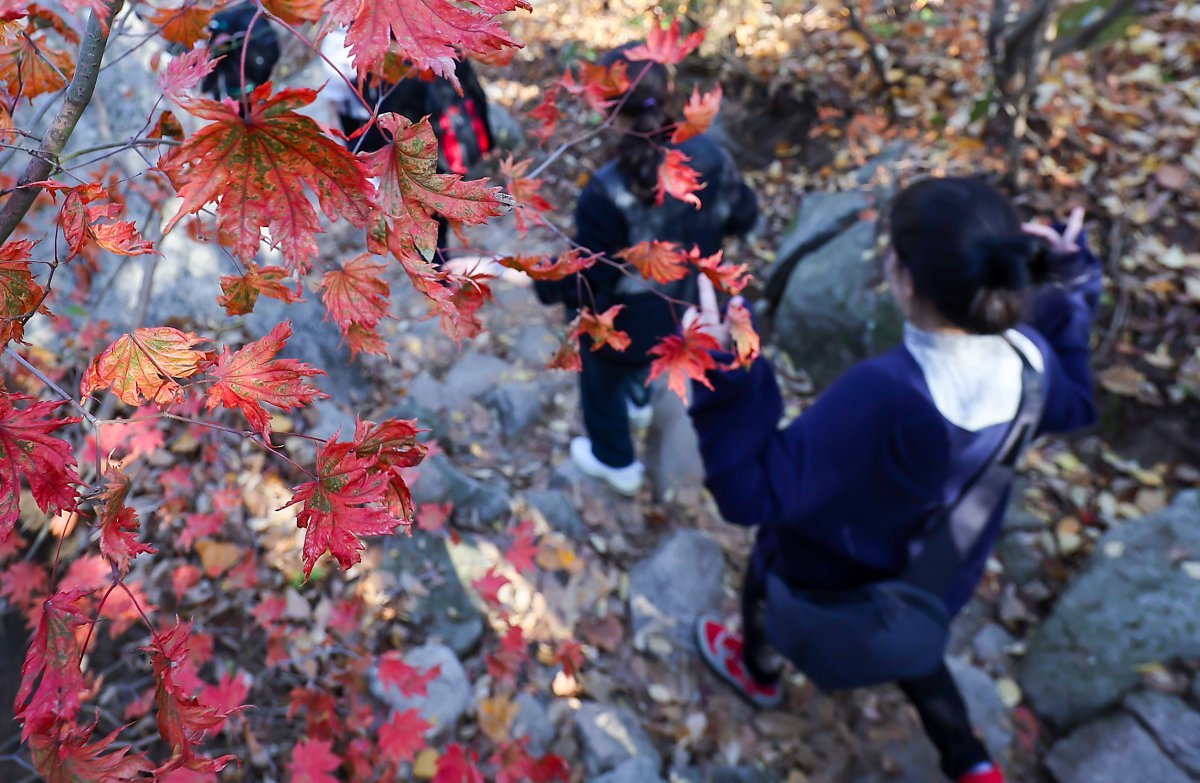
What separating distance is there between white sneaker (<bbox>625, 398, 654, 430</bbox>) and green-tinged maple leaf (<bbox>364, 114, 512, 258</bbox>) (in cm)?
337

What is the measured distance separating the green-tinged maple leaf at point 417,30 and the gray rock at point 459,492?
256 cm

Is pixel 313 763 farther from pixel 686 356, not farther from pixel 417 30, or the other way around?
pixel 417 30

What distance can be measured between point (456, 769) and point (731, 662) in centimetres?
133

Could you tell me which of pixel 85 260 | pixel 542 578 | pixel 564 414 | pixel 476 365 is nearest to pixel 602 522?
pixel 542 578

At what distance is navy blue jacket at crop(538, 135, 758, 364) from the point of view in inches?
105

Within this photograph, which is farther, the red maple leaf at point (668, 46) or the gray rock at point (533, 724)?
the gray rock at point (533, 724)

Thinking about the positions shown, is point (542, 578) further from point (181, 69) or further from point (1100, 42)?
point (1100, 42)

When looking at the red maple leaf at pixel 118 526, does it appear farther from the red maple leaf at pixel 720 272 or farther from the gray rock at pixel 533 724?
the gray rock at pixel 533 724

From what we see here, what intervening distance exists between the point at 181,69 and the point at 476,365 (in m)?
3.56

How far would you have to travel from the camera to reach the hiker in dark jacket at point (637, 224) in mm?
2453

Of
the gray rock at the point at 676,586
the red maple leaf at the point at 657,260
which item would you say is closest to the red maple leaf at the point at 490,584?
the gray rock at the point at 676,586

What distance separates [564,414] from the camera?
14.0ft

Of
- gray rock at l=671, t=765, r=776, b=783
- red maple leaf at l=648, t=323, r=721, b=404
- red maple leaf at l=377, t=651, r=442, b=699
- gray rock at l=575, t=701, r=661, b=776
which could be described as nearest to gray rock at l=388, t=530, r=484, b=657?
red maple leaf at l=377, t=651, r=442, b=699

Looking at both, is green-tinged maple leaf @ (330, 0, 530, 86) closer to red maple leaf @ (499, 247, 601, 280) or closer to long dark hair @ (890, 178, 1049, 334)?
red maple leaf @ (499, 247, 601, 280)
